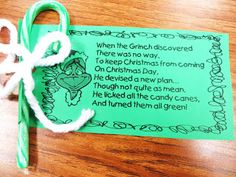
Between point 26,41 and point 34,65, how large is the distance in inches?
1.8

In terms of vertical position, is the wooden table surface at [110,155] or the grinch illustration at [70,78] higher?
the grinch illustration at [70,78]

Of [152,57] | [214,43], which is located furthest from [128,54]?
[214,43]

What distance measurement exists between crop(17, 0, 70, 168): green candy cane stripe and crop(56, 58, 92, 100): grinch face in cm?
5

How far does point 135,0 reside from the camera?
55cm

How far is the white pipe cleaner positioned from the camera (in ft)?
1.50

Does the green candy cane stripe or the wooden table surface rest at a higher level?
the green candy cane stripe

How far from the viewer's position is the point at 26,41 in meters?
0.49

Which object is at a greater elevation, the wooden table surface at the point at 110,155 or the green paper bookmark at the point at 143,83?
the green paper bookmark at the point at 143,83

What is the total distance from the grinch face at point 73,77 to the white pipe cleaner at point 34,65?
18 mm

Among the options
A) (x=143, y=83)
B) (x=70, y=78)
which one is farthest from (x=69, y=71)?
(x=143, y=83)

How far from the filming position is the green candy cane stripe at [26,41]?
1.49 ft

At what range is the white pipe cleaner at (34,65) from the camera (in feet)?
1.50

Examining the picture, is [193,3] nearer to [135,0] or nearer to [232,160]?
[135,0]

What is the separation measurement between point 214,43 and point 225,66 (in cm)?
4
